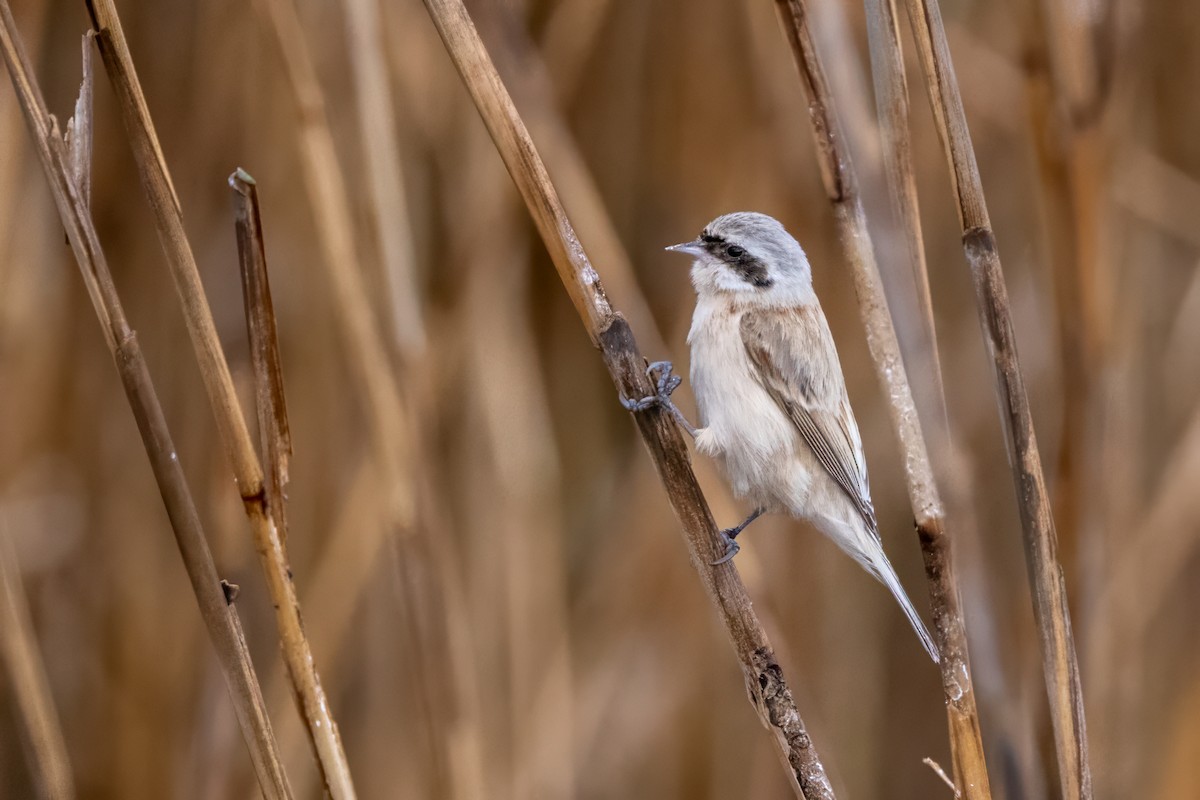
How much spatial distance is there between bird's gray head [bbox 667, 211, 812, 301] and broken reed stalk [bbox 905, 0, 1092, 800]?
57 centimetres

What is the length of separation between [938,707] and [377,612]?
1.53m

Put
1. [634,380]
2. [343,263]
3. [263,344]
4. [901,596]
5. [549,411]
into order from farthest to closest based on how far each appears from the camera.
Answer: [549,411] < [343,263] < [901,596] < [634,380] < [263,344]

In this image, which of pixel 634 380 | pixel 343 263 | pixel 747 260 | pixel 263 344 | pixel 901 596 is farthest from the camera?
pixel 747 260

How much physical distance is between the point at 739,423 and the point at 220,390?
102 centimetres

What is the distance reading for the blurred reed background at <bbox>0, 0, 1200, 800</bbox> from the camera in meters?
1.85

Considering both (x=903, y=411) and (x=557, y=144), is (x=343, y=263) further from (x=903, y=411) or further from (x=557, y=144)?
(x=903, y=411)

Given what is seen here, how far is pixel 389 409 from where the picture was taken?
5.81ft

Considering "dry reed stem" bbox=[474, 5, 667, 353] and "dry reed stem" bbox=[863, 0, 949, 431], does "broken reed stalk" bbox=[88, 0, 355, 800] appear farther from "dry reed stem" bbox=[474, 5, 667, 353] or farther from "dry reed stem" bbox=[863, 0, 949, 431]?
"dry reed stem" bbox=[474, 5, 667, 353]

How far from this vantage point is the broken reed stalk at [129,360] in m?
1.00

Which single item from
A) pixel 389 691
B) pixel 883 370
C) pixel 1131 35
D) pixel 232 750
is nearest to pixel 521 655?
pixel 389 691

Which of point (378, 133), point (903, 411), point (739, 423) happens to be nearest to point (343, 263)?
point (378, 133)

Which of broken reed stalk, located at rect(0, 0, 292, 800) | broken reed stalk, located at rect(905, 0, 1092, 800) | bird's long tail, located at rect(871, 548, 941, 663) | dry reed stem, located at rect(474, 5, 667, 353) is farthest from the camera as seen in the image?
dry reed stem, located at rect(474, 5, 667, 353)

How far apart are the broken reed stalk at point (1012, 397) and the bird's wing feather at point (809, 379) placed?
601 mm

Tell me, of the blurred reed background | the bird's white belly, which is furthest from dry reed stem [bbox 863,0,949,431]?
the bird's white belly
